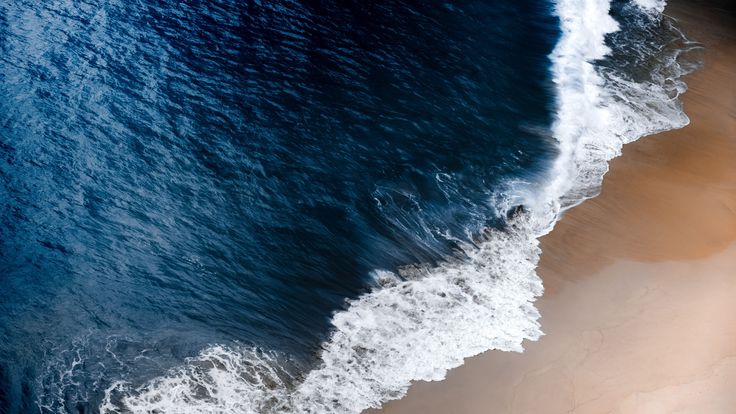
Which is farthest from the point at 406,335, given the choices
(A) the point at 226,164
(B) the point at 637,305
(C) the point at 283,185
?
(A) the point at 226,164

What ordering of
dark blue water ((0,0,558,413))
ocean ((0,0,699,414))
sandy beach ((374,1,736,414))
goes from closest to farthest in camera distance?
sandy beach ((374,1,736,414)), ocean ((0,0,699,414)), dark blue water ((0,0,558,413))

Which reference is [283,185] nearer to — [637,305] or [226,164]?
[226,164]

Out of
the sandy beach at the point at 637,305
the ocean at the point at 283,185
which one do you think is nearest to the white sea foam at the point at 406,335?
the ocean at the point at 283,185

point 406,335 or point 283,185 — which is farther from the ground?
point 283,185

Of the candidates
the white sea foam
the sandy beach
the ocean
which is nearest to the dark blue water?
the ocean

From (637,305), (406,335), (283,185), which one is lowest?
(406,335)

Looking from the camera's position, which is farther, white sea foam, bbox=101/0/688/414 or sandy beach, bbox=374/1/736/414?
sandy beach, bbox=374/1/736/414

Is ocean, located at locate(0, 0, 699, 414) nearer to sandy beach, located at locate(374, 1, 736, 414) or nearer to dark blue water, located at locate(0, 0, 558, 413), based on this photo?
dark blue water, located at locate(0, 0, 558, 413)

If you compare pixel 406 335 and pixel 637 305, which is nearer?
pixel 406 335
